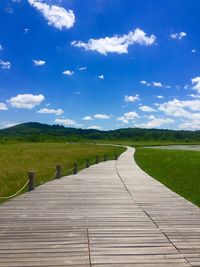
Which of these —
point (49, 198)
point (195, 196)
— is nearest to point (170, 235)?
point (49, 198)

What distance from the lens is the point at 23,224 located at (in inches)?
353

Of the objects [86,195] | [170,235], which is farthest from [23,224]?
[86,195]

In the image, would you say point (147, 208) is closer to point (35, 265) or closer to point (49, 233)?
point (49, 233)

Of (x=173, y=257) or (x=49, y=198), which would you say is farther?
(x=49, y=198)

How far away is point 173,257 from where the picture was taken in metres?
6.48

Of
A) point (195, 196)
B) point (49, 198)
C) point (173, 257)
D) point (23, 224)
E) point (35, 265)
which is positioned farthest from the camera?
point (195, 196)

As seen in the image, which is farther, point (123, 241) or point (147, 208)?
point (147, 208)

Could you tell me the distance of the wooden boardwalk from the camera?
6.44 meters

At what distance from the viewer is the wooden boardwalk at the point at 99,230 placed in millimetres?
6438

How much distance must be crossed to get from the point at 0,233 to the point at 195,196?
9.67m

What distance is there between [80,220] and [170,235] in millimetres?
2570

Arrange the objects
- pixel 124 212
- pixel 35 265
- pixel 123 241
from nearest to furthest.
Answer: pixel 35 265, pixel 123 241, pixel 124 212

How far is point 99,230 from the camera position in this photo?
8422mm

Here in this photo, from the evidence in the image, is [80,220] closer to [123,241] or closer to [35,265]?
[123,241]
